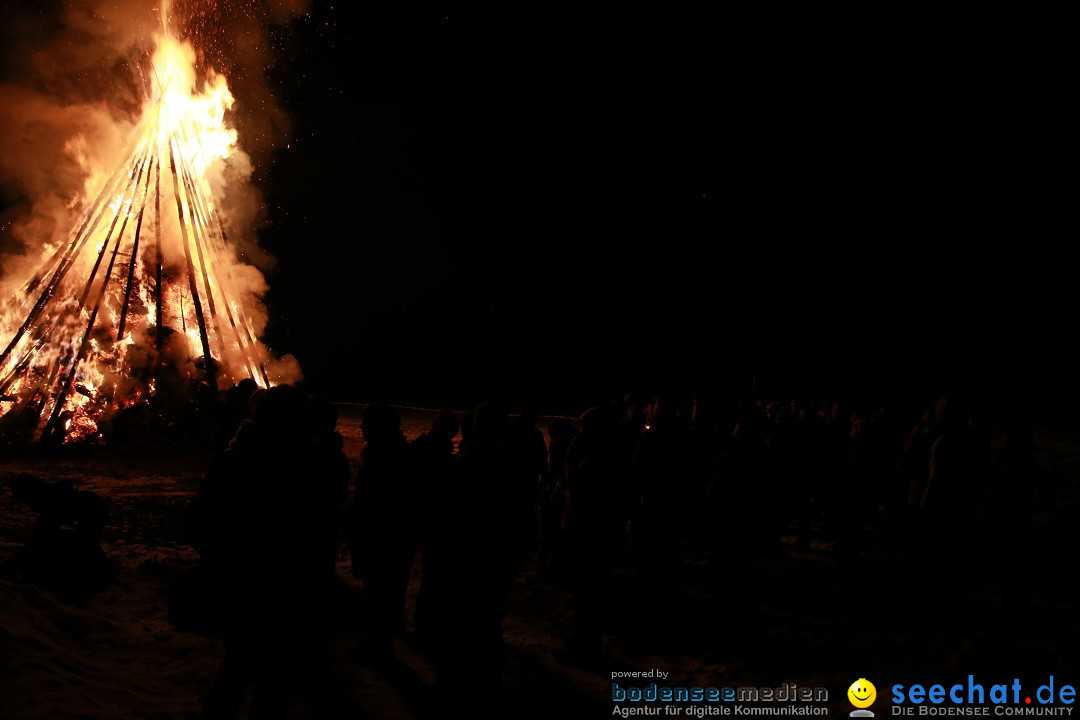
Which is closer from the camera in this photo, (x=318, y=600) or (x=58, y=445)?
(x=318, y=600)

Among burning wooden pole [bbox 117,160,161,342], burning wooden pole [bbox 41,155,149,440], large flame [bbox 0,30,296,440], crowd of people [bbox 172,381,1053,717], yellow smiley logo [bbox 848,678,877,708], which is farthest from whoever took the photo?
burning wooden pole [bbox 117,160,161,342]

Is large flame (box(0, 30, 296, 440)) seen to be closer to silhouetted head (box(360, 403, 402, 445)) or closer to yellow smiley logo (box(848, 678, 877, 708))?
silhouetted head (box(360, 403, 402, 445))

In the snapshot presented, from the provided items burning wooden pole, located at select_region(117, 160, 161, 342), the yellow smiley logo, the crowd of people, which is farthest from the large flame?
the yellow smiley logo

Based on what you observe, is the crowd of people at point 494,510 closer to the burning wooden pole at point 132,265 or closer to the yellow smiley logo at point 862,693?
the yellow smiley logo at point 862,693

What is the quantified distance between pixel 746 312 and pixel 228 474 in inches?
1063

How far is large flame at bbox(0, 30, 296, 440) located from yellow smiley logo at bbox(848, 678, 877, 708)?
14715mm

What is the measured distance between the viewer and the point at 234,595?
9.75ft

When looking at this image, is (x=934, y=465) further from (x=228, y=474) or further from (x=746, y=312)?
(x=746, y=312)

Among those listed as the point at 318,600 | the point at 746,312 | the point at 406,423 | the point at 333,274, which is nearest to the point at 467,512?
the point at 318,600

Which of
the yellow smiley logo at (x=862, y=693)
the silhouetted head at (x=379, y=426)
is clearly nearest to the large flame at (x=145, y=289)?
the silhouetted head at (x=379, y=426)

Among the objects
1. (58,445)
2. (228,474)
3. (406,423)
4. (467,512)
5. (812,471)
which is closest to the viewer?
(228,474)

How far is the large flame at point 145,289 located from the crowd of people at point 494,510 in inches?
430

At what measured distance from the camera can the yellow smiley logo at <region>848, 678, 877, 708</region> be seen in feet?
12.5

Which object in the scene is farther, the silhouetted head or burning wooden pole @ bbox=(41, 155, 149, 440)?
burning wooden pole @ bbox=(41, 155, 149, 440)
